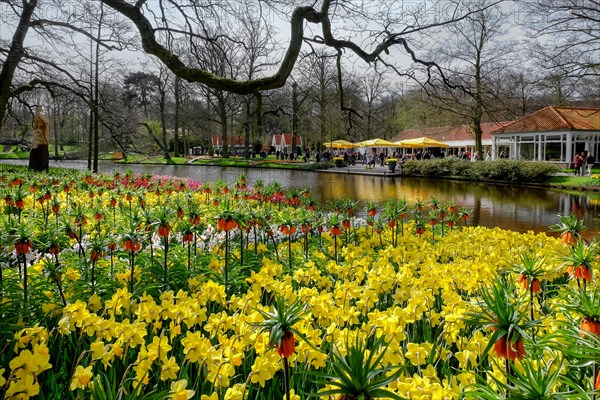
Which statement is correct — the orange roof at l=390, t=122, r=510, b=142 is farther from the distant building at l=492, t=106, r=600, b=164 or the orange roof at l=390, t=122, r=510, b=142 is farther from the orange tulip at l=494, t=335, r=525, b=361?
the orange tulip at l=494, t=335, r=525, b=361

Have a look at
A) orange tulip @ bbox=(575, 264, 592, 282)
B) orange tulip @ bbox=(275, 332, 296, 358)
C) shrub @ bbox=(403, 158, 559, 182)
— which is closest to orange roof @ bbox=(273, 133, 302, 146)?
shrub @ bbox=(403, 158, 559, 182)

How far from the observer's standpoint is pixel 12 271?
14.2 feet

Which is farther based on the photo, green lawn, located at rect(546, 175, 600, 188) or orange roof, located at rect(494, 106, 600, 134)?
orange roof, located at rect(494, 106, 600, 134)

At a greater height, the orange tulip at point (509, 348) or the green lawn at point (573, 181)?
the green lawn at point (573, 181)

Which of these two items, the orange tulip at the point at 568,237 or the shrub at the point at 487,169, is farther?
the shrub at the point at 487,169

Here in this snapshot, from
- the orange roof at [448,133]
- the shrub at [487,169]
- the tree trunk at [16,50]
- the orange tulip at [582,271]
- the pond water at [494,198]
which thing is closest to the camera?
the orange tulip at [582,271]

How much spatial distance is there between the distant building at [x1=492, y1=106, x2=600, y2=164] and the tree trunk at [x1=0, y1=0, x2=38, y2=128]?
33.0m

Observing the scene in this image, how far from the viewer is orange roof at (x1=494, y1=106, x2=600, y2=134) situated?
114ft

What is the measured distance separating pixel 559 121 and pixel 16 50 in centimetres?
3494

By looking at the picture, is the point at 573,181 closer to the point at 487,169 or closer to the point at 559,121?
the point at 487,169

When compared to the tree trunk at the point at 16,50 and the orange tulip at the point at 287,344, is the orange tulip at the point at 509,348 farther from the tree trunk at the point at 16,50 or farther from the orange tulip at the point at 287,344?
the tree trunk at the point at 16,50

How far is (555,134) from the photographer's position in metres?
35.3

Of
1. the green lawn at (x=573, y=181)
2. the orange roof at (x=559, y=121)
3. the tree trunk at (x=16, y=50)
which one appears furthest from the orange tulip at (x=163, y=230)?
the orange roof at (x=559, y=121)

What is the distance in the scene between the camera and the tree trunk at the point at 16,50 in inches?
582
